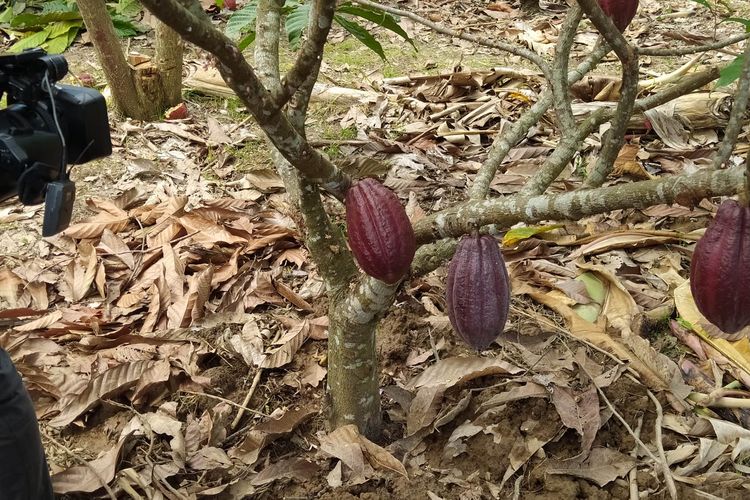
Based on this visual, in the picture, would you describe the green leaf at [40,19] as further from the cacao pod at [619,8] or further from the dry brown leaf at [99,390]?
the cacao pod at [619,8]

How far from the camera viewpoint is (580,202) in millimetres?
798

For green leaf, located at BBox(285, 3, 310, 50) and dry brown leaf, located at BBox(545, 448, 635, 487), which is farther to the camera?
green leaf, located at BBox(285, 3, 310, 50)

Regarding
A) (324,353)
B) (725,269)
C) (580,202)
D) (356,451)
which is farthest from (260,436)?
(725,269)

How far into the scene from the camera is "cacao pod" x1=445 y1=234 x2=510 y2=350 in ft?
2.92

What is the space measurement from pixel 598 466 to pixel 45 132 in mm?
1177

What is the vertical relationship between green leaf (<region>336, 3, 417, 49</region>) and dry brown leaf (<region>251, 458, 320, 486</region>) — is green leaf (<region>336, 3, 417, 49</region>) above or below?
above

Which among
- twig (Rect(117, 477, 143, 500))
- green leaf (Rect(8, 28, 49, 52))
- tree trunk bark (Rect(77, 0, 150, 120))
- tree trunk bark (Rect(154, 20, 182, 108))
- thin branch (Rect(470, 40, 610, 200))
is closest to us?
thin branch (Rect(470, 40, 610, 200))

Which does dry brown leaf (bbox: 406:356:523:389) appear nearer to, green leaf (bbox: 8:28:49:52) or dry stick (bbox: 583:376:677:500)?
dry stick (bbox: 583:376:677:500)

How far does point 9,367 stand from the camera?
1.07 metres

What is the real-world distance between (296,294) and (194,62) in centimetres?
215

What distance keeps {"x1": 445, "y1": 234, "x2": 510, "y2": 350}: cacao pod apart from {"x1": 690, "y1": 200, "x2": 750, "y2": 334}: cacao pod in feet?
0.81

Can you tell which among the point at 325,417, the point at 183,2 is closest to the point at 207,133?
the point at 325,417

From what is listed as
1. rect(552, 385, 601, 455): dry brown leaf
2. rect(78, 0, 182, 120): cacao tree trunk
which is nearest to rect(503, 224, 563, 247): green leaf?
rect(552, 385, 601, 455): dry brown leaf

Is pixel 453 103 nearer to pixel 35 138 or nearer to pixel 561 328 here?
pixel 561 328
